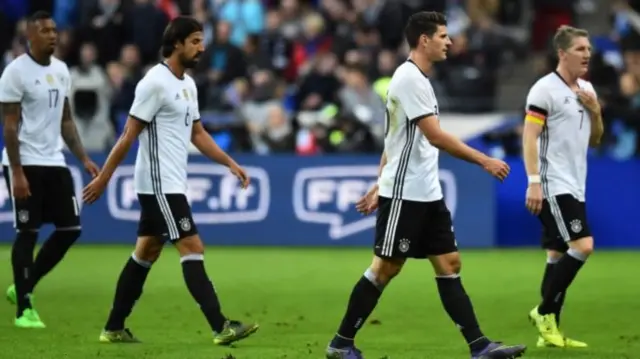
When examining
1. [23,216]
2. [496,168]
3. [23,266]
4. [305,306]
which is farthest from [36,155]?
[496,168]

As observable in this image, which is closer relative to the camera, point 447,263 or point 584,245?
point 447,263

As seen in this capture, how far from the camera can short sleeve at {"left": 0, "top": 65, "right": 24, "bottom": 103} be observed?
11.2m

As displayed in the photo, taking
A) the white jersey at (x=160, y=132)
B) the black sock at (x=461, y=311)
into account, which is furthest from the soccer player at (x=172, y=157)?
the black sock at (x=461, y=311)

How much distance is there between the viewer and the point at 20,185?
11.1 metres

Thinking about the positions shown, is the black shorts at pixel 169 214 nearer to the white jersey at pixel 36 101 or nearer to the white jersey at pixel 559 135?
the white jersey at pixel 36 101

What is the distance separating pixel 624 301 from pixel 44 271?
5.09 m

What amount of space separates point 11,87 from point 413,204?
383 cm

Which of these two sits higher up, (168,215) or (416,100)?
(416,100)

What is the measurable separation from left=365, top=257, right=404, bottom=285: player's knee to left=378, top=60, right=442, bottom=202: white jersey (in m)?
0.40

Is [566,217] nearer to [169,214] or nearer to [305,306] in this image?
[169,214]

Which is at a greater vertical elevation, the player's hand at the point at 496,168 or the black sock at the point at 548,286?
the player's hand at the point at 496,168

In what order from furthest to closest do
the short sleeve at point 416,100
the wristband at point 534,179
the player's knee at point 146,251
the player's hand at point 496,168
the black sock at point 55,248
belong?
1. the black sock at point 55,248
2. the player's knee at point 146,251
3. the wristband at point 534,179
4. the short sleeve at point 416,100
5. the player's hand at point 496,168

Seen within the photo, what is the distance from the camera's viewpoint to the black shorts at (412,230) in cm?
888

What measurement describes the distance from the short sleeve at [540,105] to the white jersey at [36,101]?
3.72 metres
